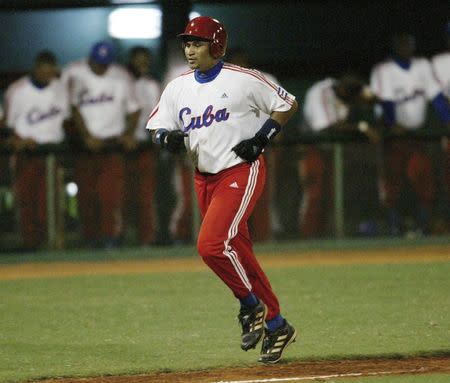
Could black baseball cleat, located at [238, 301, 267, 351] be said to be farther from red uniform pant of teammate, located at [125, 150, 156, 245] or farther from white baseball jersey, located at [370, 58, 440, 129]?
white baseball jersey, located at [370, 58, 440, 129]

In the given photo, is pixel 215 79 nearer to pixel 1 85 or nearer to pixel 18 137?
pixel 18 137

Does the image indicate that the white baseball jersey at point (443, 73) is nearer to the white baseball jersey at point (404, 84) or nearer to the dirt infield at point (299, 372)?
the white baseball jersey at point (404, 84)

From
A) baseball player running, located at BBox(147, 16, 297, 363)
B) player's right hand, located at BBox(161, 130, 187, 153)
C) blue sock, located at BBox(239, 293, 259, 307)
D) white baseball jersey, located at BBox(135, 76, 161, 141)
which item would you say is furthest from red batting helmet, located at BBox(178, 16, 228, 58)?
white baseball jersey, located at BBox(135, 76, 161, 141)

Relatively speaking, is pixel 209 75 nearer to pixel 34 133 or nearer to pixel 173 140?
pixel 173 140

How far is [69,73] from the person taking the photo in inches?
467

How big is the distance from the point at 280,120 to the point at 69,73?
591 centimetres

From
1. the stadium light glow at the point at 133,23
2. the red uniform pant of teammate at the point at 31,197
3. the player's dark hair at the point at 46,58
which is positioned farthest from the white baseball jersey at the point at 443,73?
the stadium light glow at the point at 133,23

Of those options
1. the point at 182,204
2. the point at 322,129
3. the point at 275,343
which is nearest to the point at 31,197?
the point at 182,204

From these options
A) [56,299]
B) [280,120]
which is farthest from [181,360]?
[56,299]

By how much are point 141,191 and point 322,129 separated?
1.99 meters

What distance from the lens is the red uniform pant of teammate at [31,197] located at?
1180cm

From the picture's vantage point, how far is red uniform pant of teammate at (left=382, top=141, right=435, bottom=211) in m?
12.4

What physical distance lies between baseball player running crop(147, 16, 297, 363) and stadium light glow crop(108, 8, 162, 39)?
10476mm

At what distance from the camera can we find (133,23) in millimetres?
16906
